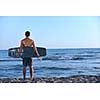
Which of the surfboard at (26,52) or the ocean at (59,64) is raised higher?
the surfboard at (26,52)

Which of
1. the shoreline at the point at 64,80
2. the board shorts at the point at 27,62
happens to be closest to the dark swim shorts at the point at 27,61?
the board shorts at the point at 27,62

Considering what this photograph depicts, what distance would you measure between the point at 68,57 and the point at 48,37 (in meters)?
0.36

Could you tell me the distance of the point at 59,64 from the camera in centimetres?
525

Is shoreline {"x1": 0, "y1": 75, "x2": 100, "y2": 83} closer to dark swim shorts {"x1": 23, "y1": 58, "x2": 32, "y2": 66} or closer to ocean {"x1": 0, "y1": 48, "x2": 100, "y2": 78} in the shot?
A: ocean {"x1": 0, "y1": 48, "x2": 100, "y2": 78}

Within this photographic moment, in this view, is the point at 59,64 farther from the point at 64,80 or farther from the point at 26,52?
the point at 26,52

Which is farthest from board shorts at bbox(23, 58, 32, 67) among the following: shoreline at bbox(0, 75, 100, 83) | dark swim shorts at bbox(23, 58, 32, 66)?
shoreline at bbox(0, 75, 100, 83)

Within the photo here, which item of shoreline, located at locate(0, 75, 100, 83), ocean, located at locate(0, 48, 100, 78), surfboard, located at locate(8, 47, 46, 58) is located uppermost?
surfboard, located at locate(8, 47, 46, 58)

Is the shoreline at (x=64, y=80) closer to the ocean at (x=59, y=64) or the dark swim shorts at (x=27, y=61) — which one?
the ocean at (x=59, y=64)

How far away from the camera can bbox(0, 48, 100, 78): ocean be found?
522 centimetres

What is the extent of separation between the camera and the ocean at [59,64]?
522cm
